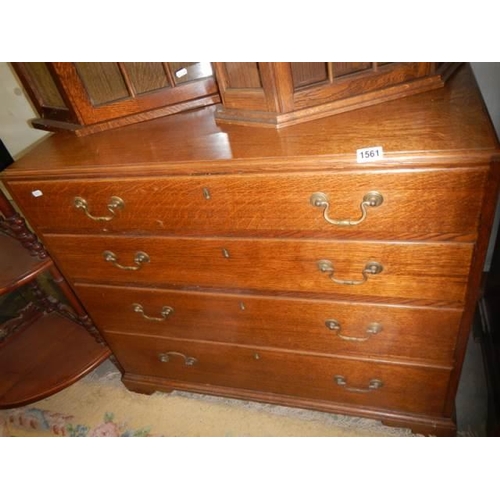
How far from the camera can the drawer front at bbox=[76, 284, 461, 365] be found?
36.1 inches

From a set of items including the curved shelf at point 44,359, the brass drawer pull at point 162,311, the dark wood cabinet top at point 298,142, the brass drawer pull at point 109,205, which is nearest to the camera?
the dark wood cabinet top at point 298,142

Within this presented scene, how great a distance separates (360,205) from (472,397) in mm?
983

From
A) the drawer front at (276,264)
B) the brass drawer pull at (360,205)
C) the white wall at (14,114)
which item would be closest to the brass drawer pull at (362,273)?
the drawer front at (276,264)

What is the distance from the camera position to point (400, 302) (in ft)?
2.89

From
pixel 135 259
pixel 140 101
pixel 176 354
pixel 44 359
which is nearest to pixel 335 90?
pixel 140 101

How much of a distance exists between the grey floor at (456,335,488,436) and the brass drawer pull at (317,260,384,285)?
75 cm

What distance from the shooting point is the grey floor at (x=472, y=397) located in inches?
47.5

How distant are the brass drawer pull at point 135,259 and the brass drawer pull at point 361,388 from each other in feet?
Answer: 2.19

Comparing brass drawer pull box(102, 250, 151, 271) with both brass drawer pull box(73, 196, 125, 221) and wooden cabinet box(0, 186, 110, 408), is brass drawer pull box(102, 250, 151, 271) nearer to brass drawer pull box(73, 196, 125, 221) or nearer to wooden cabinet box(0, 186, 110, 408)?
brass drawer pull box(73, 196, 125, 221)

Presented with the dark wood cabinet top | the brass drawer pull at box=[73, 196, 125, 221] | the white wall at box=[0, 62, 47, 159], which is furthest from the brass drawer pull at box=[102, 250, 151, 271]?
the white wall at box=[0, 62, 47, 159]

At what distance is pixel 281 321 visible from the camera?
104 cm

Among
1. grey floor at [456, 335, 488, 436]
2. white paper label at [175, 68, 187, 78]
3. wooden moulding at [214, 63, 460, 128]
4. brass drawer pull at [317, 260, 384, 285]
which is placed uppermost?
white paper label at [175, 68, 187, 78]

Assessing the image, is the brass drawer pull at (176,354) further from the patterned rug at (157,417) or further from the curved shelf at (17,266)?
the curved shelf at (17,266)

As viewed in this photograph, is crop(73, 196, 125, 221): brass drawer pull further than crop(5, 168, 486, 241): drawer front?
Yes
